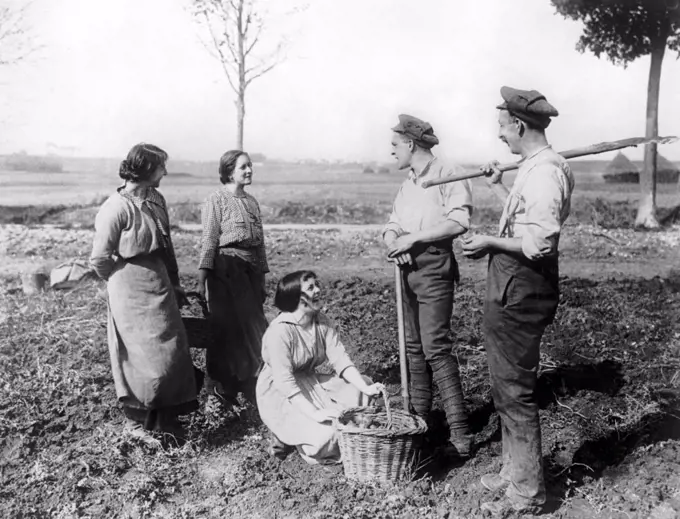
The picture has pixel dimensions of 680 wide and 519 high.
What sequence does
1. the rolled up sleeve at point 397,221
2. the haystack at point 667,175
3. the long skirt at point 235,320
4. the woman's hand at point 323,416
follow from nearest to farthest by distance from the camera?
the woman's hand at point 323,416
the rolled up sleeve at point 397,221
the long skirt at point 235,320
the haystack at point 667,175

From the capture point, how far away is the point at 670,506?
11.7 ft

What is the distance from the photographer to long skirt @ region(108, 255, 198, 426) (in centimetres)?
401

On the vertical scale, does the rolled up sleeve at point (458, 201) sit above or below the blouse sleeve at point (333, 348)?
above

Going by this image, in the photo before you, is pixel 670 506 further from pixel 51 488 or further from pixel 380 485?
pixel 51 488

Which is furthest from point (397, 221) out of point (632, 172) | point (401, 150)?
point (632, 172)

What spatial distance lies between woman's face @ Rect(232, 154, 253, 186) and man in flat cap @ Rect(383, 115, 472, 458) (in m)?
1.04

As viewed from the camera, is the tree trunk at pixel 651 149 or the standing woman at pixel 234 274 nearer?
the standing woman at pixel 234 274

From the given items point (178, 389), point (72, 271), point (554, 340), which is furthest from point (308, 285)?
point (72, 271)

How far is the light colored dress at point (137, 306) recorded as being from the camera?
3971 millimetres

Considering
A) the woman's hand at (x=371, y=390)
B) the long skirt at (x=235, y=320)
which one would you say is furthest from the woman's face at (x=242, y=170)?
the woman's hand at (x=371, y=390)

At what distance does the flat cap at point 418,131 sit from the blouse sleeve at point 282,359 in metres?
1.27

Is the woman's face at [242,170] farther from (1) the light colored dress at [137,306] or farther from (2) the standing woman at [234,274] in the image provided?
(1) the light colored dress at [137,306]

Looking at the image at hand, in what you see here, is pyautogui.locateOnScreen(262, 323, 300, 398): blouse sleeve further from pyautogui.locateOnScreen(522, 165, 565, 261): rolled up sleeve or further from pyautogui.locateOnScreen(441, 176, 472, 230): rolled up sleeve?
pyautogui.locateOnScreen(522, 165, 565, 261): rolled up sleeve

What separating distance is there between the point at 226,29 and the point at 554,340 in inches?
393
